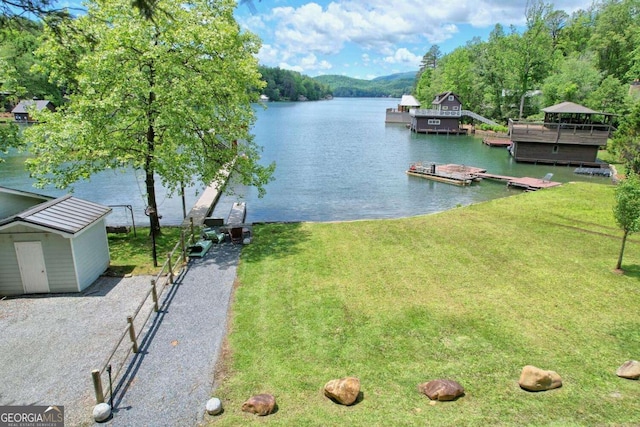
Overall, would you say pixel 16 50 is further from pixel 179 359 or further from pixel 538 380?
pixel 538 380

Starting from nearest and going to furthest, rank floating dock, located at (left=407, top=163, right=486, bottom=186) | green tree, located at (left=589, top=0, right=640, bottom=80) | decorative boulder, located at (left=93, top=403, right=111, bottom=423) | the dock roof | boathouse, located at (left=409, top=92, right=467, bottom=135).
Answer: decorative boulder, located at (left=93, top=403, right=111, bottom=423) → floating dock, located at (left=407, top=163, right=486, bottom=186) → the dock roof → green tree, located at (left=589, top=0, right=640, bottom=80) → boathouse, located at (left=409, top=92, right=467, bottom=135)

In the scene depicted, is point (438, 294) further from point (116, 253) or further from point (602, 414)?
point (116, 253)

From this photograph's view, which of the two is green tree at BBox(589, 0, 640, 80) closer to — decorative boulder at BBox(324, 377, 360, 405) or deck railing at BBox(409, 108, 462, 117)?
deck railing at BBox(409, 108, 462, 117)

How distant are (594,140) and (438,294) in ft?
118

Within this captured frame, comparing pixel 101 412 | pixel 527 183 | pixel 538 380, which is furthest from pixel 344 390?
pixel 527 183

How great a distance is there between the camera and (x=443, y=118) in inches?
2849

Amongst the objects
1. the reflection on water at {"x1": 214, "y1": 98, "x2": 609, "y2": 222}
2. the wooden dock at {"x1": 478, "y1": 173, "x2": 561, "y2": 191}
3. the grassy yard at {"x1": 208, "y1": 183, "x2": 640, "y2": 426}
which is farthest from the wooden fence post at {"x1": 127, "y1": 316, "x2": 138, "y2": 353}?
the wooden dock at {"x1": 478, "y1": 173, "x2": 561, "y2": 191}

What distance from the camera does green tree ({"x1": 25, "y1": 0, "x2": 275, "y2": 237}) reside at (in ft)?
47.6

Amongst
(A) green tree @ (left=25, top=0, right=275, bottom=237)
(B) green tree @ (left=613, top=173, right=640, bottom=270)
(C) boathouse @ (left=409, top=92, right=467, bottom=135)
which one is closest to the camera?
(B) green tree @ (left=613, top=173, right=640, bottom=270)

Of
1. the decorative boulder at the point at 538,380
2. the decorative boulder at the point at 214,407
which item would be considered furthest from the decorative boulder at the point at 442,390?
the decorative boulder at the point at 214,407

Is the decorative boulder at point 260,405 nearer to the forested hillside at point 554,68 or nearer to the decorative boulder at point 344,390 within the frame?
the decorative boulder at point 344,390

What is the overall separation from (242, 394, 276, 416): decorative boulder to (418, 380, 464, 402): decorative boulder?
2758 mm

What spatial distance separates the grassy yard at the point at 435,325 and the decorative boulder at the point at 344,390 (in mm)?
144

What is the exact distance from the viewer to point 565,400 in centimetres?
716
